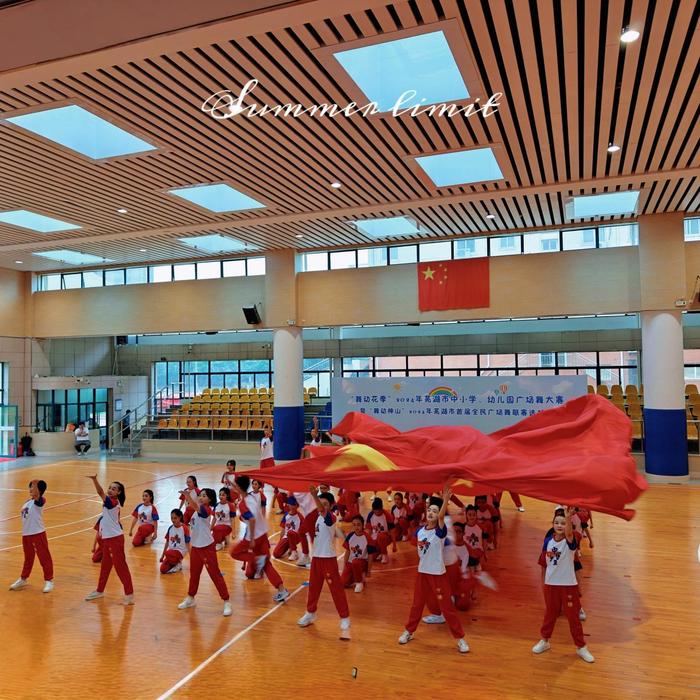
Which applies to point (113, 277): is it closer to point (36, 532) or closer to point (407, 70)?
point (36, 532)

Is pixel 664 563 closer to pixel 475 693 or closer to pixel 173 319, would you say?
pixel 475 693

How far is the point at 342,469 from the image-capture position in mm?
9000

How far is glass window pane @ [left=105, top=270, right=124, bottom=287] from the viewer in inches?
947

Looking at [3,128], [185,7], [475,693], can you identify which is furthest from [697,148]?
[3,128]

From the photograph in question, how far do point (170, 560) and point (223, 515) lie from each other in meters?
1.09

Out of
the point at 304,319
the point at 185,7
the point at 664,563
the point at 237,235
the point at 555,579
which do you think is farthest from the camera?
the point at 304,319

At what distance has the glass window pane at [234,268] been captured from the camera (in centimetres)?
2217

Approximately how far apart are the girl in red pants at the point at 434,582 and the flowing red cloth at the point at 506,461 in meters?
0.72

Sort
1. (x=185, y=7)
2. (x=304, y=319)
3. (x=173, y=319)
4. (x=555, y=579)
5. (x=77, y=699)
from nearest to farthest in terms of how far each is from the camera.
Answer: (x=185, y=7)
(x=77, y=699)
(x=555, y=579)
(x=304, y=319)
(x=173, y=319)

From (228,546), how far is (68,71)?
806 centimetres

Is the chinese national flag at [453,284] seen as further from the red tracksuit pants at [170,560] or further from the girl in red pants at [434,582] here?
the girl in red pants at [434,582]

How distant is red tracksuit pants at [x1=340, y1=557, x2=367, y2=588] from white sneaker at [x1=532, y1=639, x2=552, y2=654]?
110 inches

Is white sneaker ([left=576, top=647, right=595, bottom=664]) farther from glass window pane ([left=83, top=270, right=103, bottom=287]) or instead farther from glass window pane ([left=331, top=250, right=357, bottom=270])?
glass window pane ([left=83, top=270, right=103, bottom=287])

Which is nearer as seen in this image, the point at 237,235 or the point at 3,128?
the point at 3,128
